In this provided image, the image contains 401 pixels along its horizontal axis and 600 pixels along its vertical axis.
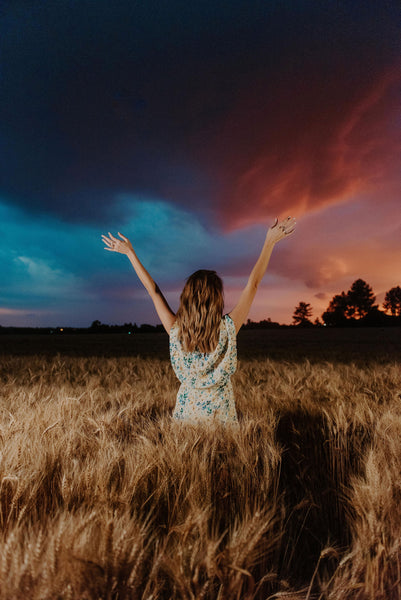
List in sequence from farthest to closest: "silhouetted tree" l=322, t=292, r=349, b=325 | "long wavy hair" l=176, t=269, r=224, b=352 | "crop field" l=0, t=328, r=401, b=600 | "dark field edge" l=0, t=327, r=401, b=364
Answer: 1. "silhouetted tree" l=322, t=292, r=349, b=325
2. "dark field edge" l=0, t=327, r=401, b=364
3. "long wavy hair" l=176, t=269, r=224, b=352
4. "crop field" l=0, t=328, r=401, b=600

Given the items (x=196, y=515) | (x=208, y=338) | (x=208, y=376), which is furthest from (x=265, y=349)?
(x=196, y=515)

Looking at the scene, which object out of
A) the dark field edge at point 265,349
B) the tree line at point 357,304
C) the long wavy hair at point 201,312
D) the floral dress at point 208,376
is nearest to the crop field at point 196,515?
the floral dress at point 208,376

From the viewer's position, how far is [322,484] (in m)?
1.59

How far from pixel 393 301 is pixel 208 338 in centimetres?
9570

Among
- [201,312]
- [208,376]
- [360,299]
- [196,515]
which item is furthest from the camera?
[360,299]

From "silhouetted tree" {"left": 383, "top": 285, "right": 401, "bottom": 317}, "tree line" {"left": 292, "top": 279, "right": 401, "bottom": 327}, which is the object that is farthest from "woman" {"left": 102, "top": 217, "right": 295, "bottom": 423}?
"silhouetted tree" {"left": 383, "top": 285, "right": 401, "bottom": 317}

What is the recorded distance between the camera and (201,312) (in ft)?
8.37

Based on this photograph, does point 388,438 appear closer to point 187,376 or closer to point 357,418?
point 357,418

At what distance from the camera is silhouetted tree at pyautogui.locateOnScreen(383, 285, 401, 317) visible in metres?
83.6

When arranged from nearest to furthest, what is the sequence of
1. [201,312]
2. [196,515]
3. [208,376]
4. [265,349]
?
[196,515], [201,312], [208,376], [265,349]

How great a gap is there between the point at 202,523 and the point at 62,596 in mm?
391

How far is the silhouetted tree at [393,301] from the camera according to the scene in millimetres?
83625

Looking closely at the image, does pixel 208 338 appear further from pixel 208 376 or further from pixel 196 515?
pixel 196 515

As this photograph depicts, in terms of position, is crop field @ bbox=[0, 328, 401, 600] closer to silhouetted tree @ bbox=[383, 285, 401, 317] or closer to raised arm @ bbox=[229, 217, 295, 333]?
raised arm @ bbox=[229, 217, 295, 333]
